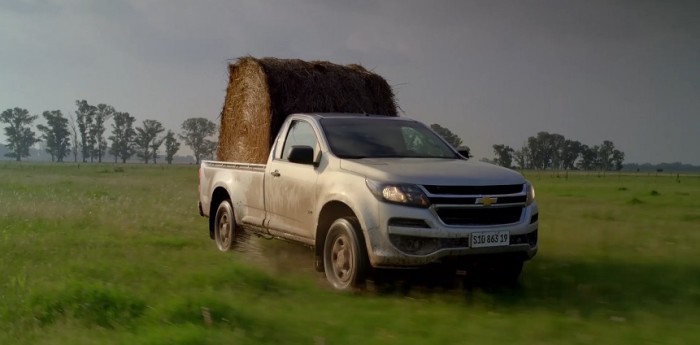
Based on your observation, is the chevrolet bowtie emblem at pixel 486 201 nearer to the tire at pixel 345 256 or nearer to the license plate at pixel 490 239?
the license plate at pixel 490 239

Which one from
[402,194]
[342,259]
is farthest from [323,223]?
[402,194]

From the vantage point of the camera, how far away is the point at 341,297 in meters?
6.88

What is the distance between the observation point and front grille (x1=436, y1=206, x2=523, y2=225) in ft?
22.2

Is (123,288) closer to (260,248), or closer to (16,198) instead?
(260,248)

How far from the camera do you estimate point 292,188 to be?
27.1 ft

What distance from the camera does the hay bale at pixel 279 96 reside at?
10.4 m

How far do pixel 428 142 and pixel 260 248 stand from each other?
9.40ft

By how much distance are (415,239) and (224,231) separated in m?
4.33

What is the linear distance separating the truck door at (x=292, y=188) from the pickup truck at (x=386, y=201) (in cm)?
1

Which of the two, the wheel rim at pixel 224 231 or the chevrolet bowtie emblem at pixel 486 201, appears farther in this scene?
the wheel rim at pixel 224 231

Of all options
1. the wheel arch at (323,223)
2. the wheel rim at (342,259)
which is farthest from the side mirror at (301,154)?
the wheel rim at (342,259)

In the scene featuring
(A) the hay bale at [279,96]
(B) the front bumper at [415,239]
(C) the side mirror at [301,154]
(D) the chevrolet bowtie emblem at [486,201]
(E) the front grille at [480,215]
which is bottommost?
(B) the front bumper at [415,239]

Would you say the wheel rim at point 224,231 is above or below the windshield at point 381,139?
below

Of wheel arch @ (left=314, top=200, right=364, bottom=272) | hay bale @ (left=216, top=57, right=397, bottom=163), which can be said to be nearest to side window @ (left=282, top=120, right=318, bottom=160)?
wheel arch @ (left=314, top=200, right=364, bottom=272)
